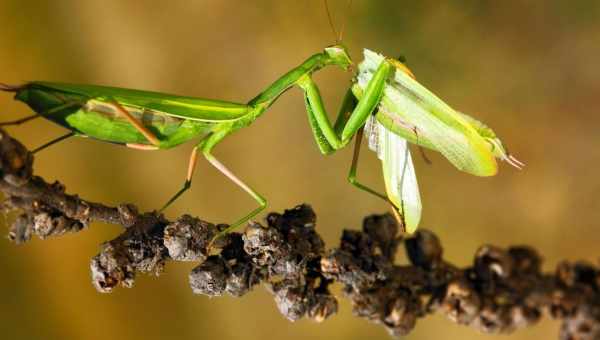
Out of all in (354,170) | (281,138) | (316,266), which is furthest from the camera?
(281,138)

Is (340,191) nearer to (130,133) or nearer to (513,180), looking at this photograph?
(513,180)

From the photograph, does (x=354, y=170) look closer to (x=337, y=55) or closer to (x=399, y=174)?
(x=399, y=174)

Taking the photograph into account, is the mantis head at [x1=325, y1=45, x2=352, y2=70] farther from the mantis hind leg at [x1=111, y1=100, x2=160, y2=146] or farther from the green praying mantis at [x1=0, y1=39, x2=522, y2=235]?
the mantis hind leg at [x1=111, y1=100, x2=160, y2=146]

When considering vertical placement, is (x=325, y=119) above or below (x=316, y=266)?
above

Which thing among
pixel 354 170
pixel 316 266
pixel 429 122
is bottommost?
pixel 316 266

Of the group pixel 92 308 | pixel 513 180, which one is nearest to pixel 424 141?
pixel 513 180

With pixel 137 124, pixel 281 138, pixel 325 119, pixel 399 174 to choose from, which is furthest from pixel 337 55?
pixel 281 138
